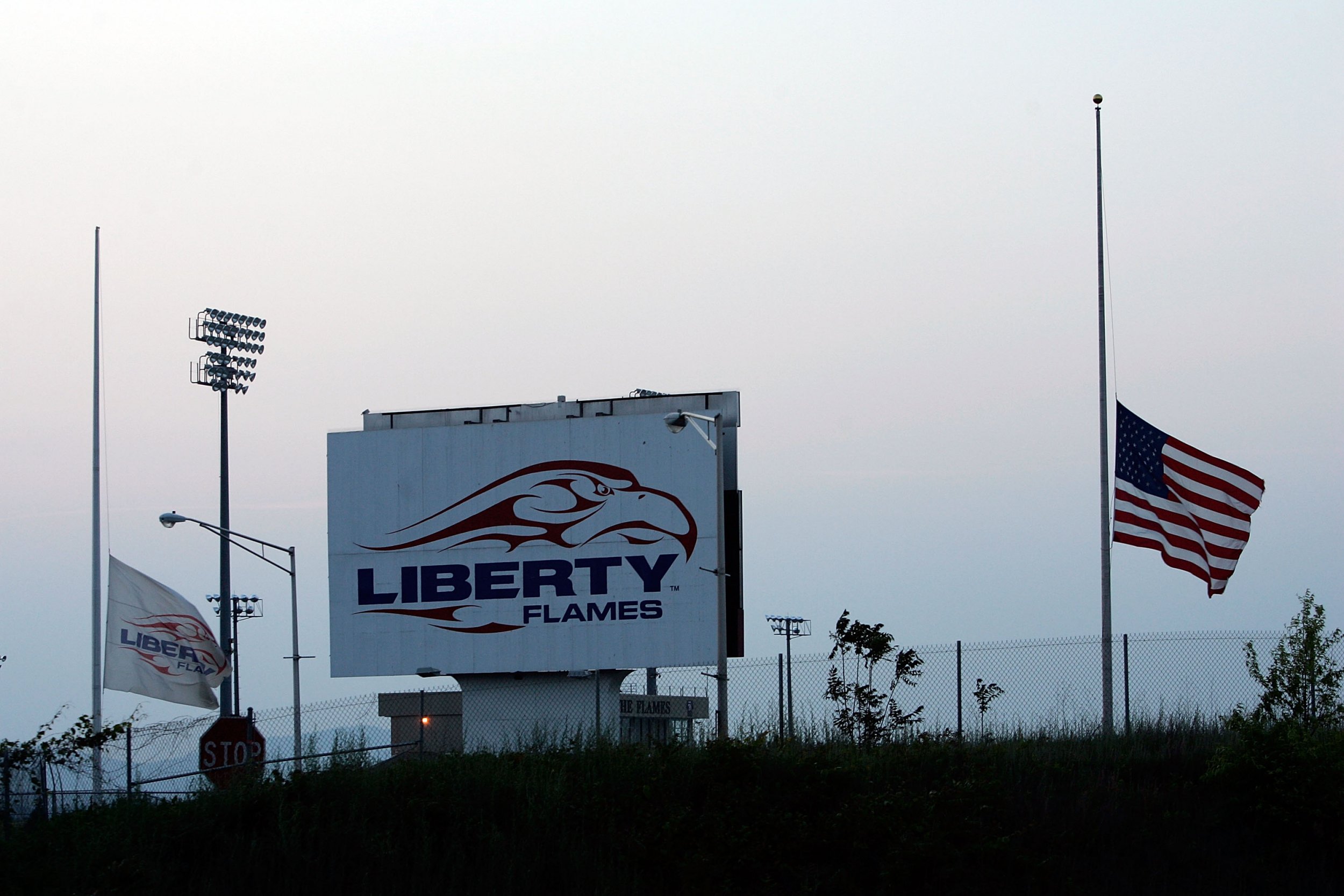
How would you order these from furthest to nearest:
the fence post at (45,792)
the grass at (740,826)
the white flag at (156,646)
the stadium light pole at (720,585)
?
the white flag at (156,646) < the stadium light pole at (720,585) < the fence post at (45,792) < the grass at (740,826)

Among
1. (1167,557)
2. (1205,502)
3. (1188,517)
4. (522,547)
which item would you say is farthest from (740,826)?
(522,547)

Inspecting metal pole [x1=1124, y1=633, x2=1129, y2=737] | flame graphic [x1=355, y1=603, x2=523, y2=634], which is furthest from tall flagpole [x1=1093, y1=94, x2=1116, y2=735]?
flame graphic [x1=355, y1=603, x2=523, y2=634]

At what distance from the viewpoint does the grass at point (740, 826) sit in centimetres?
2041

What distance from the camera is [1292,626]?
25828 millimetres

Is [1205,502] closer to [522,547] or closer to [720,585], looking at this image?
[720,585]

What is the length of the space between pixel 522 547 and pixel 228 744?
347 inches

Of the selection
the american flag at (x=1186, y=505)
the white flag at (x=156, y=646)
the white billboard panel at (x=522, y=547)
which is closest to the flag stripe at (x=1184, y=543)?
the american flag at (x=1186, y=505)

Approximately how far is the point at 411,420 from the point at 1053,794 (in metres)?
17.0

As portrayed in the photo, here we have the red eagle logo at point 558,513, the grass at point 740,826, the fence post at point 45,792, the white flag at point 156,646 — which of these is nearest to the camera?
the grass at point 740,826

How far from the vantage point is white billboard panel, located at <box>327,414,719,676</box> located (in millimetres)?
31719

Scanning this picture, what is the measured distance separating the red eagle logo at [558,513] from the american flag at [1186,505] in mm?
10289

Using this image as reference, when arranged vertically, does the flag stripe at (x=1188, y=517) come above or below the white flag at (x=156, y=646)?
above

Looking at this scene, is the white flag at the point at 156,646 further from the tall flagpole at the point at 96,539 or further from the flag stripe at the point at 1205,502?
the flag stripe at the point at 1205,502

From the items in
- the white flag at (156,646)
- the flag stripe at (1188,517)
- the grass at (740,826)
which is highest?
the flag stripe at (1188,517)
